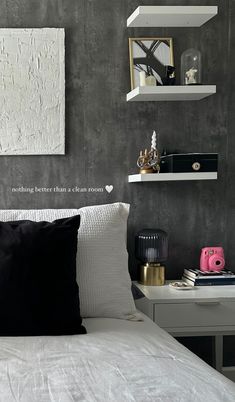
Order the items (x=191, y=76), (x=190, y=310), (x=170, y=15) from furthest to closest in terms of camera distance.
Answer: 1. (x=191, y=76)
2. (x=170, y=15)
3. (x=190, y=310)

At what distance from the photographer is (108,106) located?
2.93 meters

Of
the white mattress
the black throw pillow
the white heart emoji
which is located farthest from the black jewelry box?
the white mattress

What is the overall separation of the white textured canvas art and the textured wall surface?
0.05 metres

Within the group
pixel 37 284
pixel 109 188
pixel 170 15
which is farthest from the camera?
pixel 109 188

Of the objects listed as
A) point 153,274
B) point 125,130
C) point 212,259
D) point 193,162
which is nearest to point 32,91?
point 125,130

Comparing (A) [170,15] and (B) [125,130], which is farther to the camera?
(B) [125,130]

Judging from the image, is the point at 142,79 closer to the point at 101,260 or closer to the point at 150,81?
the point at 150,81

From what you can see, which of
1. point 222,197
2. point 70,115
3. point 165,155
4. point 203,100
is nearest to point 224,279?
point 222,197

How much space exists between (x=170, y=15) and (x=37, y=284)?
4.80ft

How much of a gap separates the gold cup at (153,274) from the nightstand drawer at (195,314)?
0.26 m

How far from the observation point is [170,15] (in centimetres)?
274

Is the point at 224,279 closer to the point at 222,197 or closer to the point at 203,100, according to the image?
the point at 222,197

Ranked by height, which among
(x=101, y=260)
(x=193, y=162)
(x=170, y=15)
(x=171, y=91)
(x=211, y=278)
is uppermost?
(x=170, y=15)

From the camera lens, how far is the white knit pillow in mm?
2365
